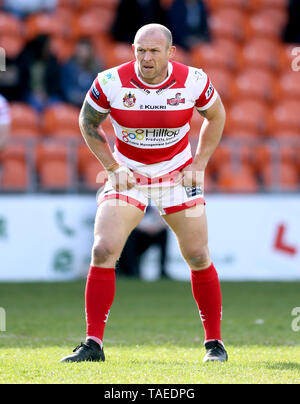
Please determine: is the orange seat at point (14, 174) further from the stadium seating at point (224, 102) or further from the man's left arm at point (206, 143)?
the man's left arm at point (206, 143)

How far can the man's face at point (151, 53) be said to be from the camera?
5.36 m

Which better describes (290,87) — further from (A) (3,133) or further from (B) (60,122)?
(A) (3,133)

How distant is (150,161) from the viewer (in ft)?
18.7

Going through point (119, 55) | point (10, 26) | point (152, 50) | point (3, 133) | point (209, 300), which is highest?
point (10, 26)

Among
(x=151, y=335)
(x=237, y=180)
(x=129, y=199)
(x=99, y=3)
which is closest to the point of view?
(x=129, y=199)

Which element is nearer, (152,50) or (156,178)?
(152,50)

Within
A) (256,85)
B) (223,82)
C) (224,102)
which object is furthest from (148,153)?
(256,85)

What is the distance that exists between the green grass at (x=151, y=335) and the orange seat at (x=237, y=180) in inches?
56.5

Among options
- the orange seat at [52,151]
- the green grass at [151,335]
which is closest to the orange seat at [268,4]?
the orange seat at [52,151]

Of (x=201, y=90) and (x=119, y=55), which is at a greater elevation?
(x=119, y=55)

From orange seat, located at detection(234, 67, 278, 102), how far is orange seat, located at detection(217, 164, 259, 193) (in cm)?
247

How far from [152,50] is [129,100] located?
1.18ft

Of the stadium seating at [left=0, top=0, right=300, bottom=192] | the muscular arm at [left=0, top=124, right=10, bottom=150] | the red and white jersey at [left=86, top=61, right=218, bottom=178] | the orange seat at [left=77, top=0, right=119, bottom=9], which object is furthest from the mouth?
the orange seat at [left=77, top=0, right=119, bottom=9]
